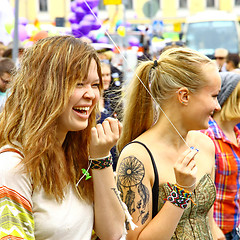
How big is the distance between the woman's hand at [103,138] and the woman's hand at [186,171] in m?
0.42

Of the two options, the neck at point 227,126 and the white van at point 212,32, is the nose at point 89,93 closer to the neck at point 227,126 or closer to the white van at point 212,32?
the neck at point 227,126

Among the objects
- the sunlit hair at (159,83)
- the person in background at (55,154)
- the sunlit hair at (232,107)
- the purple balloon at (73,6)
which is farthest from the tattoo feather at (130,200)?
the purple balloon at (73,6)

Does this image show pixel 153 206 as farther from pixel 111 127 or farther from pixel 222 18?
pixel 222 18

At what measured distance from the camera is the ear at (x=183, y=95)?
9.16ft

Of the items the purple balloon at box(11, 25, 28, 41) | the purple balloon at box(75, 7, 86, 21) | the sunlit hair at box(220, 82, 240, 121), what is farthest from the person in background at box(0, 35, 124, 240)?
the purple balloon at box(11, 25, 28, 41)

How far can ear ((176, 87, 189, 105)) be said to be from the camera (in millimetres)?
2791

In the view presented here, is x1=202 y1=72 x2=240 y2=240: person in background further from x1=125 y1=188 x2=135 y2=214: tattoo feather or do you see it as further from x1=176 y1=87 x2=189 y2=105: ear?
x1=125 y1=188 x2=135 y2=214: tattoo feather

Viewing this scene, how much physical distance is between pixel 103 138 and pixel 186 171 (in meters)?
0.50

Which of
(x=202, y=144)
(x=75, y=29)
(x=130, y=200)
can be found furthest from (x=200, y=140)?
(x=75, y=29)

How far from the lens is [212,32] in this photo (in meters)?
21.7

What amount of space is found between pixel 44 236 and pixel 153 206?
802 mm

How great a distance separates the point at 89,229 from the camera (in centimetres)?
214

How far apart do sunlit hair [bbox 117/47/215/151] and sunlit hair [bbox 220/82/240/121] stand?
3.83ft

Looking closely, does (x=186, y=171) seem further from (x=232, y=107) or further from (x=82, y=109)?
(x=232, y=107)
